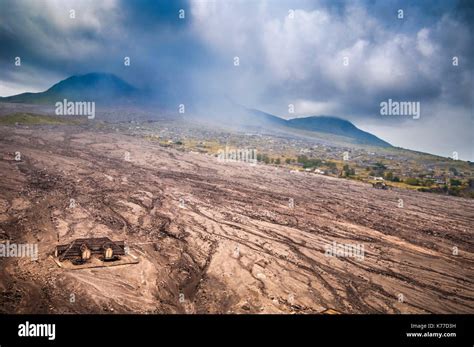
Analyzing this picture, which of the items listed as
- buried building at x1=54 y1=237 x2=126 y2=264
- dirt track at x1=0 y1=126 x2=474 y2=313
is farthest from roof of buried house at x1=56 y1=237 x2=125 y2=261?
dirt track at x1=0 y1=126 x2=474 y2=313

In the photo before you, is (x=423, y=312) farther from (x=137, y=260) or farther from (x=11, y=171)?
(x=11, y=171)

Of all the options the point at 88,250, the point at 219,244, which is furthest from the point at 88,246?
the point at 219,244

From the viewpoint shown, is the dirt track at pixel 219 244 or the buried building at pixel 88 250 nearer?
the dirt track at pixel 219 244

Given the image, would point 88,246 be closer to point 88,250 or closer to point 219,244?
point 88,250

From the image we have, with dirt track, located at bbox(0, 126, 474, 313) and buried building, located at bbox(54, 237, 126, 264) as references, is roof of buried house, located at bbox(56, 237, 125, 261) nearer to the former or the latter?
buried building, located at bbox(54, 237, 126, 264)

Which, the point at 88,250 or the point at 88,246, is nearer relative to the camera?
the point at 88,250

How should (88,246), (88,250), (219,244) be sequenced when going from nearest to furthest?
1. (88,250)
2. (88,246)
3. (219,244)

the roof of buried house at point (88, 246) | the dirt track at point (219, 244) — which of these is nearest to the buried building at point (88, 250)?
the roof of buried house at point (88, 246)

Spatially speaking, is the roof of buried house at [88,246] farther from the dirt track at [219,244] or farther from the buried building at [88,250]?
the dirt track at [219,244]
